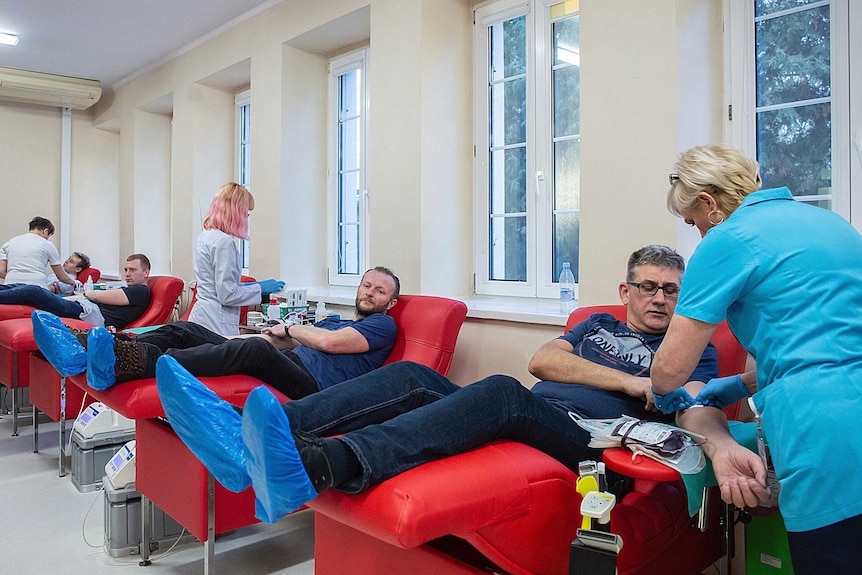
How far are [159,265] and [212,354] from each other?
5136 millimetres

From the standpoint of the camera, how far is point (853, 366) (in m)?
1.22

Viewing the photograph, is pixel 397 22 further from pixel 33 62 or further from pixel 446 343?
pixel 33 62

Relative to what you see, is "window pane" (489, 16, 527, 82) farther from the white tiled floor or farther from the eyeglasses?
the white tiled floor

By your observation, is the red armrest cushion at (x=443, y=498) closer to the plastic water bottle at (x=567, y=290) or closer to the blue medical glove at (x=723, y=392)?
the blue medical glove at (x=723, y=392)

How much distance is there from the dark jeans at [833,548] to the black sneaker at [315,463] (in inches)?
37.1

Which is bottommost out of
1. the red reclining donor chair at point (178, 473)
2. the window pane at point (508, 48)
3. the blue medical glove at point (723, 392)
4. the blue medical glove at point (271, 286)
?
the red reclining donor chair at point (178, 473)

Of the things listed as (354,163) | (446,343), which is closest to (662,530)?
(446,343)

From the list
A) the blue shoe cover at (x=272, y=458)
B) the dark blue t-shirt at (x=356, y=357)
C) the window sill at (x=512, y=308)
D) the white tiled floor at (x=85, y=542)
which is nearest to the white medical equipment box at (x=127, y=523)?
the white tiled floor at (x=85, y=542)

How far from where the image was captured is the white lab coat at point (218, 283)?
371 cm

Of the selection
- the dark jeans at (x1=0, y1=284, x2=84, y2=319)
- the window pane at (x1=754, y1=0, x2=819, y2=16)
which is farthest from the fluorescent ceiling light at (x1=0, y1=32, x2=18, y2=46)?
the window pane at (x1=754, y1=0, x2=819, y2=16)

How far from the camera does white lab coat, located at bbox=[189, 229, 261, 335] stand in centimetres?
371

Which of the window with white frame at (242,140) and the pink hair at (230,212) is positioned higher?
the window with white frame at (242,140)

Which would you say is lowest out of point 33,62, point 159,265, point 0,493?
point 0,493

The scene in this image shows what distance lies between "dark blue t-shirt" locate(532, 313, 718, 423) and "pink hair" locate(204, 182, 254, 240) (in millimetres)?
2149
